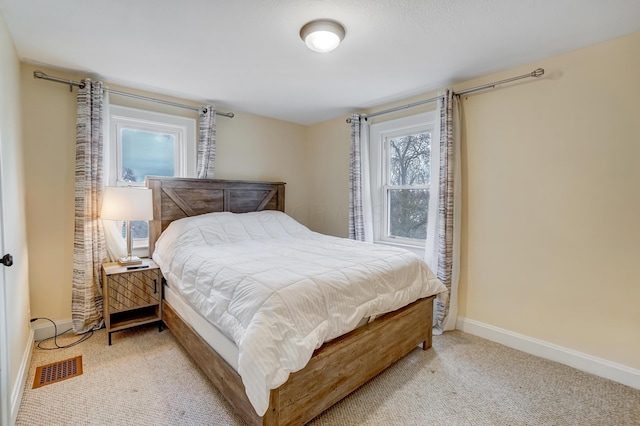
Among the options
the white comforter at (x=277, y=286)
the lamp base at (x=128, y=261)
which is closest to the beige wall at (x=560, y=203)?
the white comforter at (x=277, y=286)

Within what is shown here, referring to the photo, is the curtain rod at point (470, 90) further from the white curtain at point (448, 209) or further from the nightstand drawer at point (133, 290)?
the nightstand drawer at point (133, 290)

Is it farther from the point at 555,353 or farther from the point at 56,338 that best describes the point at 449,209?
the point at 56,338

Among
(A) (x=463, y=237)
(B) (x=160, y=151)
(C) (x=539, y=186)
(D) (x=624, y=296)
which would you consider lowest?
(D) (x=624, y=296)

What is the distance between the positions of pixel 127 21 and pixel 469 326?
3.59 metres

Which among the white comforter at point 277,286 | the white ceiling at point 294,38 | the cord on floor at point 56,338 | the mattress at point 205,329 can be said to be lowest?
the cord on floor at point 56,338

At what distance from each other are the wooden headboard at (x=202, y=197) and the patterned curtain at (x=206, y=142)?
0.14 meters

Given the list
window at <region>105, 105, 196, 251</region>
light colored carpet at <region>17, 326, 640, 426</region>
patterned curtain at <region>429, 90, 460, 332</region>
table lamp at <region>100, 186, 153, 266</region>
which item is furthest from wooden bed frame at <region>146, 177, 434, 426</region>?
patterned curtain at <region>429, 90, 460, 332</region>

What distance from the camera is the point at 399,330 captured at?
7.03 feet

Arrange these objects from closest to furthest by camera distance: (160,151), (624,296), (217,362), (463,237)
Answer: (217,362), (624,296), (463,237), (160,151)

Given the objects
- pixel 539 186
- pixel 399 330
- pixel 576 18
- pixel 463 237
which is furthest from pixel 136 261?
pixel 576 18

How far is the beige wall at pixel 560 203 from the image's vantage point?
201 centimetres

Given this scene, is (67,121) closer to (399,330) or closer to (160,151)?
(160,151)

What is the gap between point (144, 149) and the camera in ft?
10.2

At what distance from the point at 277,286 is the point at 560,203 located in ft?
7.39
